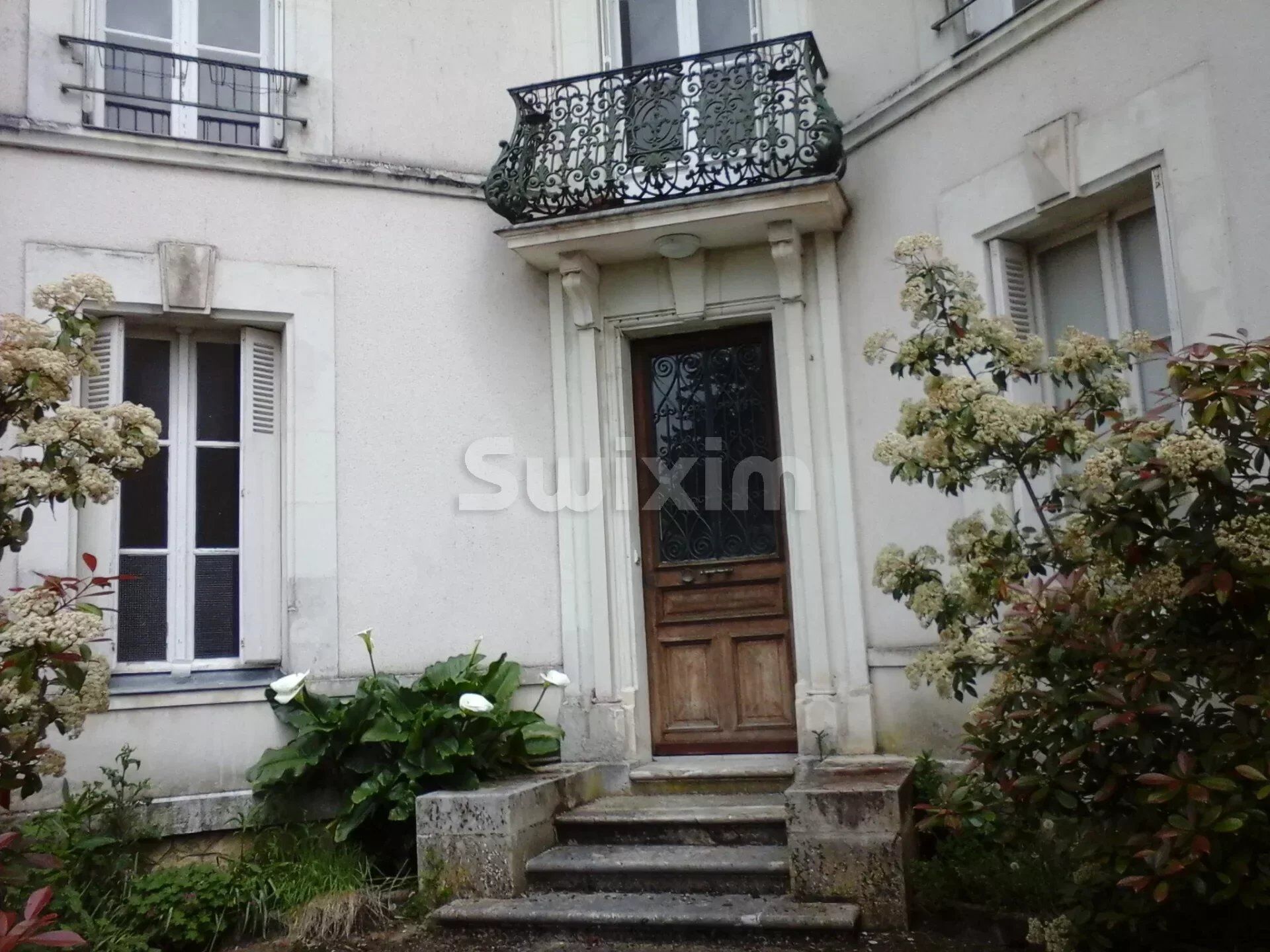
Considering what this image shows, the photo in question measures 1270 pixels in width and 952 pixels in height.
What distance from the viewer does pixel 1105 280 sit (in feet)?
17.7

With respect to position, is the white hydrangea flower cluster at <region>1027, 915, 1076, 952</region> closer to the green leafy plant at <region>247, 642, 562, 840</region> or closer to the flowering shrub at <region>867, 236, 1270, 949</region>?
the flowering shrub at <region>867, 236, 1270, 949</region>

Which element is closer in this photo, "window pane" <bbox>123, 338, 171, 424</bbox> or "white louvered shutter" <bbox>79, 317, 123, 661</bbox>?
"white louvered shutter" <bbox>79, 317, 123, 661</bbox>

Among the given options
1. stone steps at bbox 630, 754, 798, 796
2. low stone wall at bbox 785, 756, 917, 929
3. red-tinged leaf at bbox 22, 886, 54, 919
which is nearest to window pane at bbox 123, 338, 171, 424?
stone steps at bbox 630, 754, 798, 796

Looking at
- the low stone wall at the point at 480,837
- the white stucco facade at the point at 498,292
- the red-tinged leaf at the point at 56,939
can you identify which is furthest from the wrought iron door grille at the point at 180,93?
the red-tinged leaf at the point at 56,939

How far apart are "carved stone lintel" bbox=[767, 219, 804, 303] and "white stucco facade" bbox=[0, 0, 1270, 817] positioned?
0.6 inches

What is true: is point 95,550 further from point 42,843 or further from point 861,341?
point 861,341

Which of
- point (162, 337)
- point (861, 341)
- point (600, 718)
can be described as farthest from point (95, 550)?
point (861, 341)

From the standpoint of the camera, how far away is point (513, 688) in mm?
6027

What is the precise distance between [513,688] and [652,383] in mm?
2091

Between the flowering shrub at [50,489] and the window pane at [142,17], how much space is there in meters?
3.20

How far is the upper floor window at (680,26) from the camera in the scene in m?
7.08

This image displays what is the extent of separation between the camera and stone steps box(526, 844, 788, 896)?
4.98 metres

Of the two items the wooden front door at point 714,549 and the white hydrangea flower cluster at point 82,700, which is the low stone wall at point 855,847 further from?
the white hydrangea flower cluster at point 82,700

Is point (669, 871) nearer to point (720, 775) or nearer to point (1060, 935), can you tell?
point (720, 775)
